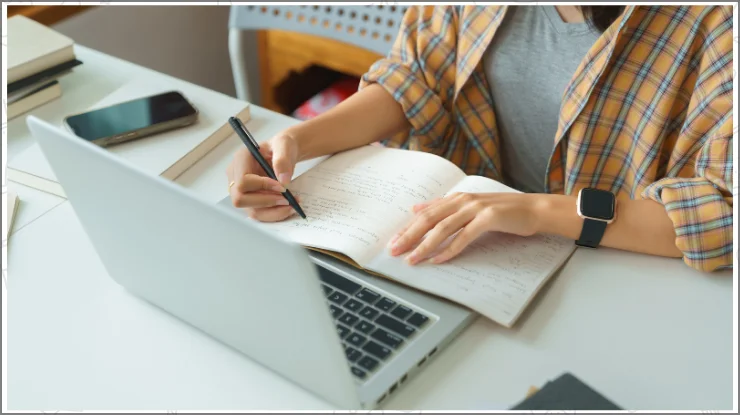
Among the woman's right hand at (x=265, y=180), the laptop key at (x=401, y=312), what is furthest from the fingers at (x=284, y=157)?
the laptop key at (x=401, y=312)

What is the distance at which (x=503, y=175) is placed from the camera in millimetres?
1207

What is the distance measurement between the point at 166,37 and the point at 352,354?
167cm

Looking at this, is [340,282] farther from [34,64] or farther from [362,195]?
[34,64]

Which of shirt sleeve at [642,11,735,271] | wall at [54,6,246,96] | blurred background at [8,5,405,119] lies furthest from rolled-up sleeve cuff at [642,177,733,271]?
wall at [54,6,246,96]

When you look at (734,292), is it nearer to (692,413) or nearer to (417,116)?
(692,413)

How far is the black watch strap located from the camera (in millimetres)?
789

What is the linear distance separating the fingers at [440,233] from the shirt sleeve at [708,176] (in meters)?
0.22

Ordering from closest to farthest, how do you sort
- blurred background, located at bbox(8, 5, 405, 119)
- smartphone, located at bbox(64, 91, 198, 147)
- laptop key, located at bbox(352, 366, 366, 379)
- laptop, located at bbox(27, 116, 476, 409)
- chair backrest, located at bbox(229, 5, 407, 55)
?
laptop, located at bbox(27, 116, 476, 409) → laptop key, located at bbox(352, 366, 366, 379) → smartphone, located at bbox(64, 91, 198, 147) → chair backrest, located at bbox(229, 5, 407, 55) → blurred background, located at bbox(8, 5, 405, 119)

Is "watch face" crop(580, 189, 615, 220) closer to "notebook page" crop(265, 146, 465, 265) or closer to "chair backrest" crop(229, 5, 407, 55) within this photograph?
"notebook page" crop(265, 146, 465, 265)

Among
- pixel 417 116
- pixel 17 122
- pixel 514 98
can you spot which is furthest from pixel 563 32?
pixel 17 122

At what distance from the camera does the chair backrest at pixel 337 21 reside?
4.23 feet

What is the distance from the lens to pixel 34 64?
1.07 metres

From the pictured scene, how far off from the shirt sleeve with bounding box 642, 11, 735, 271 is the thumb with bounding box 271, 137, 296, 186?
43cm

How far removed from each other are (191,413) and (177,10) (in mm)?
1684
